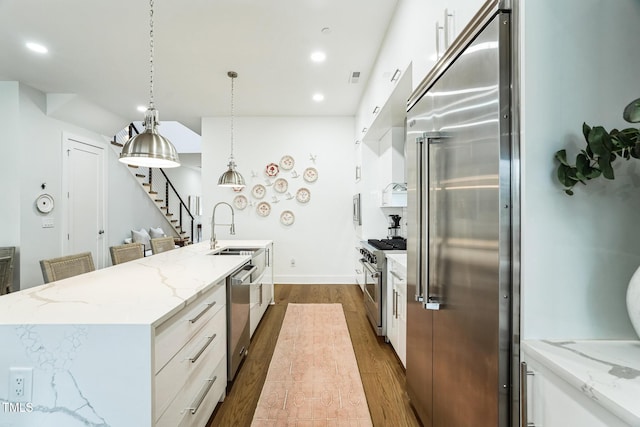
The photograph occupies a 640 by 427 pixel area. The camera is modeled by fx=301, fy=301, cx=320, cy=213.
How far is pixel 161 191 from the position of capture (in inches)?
339

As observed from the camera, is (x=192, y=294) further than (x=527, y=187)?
Yes

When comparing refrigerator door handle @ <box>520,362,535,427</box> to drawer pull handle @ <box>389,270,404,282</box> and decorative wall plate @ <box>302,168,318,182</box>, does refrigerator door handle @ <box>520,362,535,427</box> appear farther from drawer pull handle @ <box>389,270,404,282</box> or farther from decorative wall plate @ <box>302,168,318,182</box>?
decorative wall plate @ <box>302,168,318,182</box>

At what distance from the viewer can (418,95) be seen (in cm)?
179

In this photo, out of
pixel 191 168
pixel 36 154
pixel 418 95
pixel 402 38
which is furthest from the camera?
pixel 191 168

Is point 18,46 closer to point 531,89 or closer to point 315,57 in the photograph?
point 315,57

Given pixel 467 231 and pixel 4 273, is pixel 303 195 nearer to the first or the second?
pixel 4 273

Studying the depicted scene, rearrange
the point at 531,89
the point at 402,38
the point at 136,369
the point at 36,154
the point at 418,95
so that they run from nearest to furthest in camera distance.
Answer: the point at 531,89 → the point at 136,369 → the point at 418,95 → the point at 402,38 → the point at 36,154

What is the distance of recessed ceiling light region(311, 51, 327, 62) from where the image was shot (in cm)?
334

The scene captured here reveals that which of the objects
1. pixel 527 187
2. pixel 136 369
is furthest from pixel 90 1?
pixel 527 187

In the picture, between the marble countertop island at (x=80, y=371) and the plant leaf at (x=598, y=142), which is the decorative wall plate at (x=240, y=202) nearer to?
the marble countertop island at (x=80, y=371)

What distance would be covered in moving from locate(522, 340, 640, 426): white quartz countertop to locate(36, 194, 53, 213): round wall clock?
589 cm

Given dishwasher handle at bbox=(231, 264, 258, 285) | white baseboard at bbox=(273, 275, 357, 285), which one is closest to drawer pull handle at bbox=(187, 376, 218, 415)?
dishwasher handle at bbox=(231, 264, 258, 285)

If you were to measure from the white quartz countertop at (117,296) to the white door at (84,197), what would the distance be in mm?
3720

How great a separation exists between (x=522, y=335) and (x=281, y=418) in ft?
5.12
